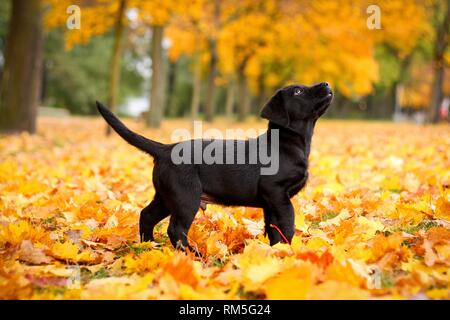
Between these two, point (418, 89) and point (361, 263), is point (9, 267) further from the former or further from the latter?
point (418, 89)

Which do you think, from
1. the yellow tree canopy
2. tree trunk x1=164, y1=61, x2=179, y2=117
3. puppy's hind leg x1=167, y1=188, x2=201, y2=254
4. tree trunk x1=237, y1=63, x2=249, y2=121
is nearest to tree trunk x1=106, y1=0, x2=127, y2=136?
the yellow tree canopy

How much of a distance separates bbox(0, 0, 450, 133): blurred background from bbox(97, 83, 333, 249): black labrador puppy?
7.00 m

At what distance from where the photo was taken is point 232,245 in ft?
10.6

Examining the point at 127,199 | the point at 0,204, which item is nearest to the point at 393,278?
the point at 127,199

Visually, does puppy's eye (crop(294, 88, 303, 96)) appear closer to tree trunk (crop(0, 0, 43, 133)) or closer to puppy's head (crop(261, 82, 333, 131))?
puppy's head (crop(261, 82, 333, 131))

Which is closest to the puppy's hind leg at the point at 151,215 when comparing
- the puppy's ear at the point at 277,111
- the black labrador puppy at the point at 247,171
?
the black labrador puppy at the point at 247,171

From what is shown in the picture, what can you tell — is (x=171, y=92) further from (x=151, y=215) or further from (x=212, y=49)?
(x=151, y=215)

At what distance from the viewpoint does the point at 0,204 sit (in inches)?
175

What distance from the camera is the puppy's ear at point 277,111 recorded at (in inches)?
128

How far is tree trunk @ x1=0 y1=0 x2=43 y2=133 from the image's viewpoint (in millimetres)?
11820

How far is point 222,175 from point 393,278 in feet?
4.12

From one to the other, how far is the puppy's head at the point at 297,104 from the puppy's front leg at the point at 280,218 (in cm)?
51

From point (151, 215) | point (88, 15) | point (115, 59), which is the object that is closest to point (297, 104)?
point (151, 215)
